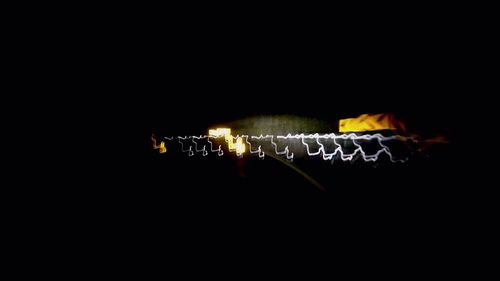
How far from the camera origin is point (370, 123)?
421 centimetres

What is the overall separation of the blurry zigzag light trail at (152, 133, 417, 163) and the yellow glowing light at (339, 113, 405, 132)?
0.13m

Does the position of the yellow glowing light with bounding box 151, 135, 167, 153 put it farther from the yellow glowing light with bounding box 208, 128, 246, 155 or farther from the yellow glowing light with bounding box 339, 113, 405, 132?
the yellow glowing light with bounding box 339, 113, 405, 132

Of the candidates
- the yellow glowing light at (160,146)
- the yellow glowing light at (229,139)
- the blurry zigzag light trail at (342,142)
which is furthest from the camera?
the yellow glowing light at (160,146)

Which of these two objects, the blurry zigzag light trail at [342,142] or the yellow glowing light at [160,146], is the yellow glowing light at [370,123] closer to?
the blurry zigzag light trail at [342,142]

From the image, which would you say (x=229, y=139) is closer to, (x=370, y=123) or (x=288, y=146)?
(x=288, y=146)

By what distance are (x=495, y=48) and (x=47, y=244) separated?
26.5 ft

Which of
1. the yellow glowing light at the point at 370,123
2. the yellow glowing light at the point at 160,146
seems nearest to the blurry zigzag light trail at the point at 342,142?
the yellow glowing light at the point at 370,123

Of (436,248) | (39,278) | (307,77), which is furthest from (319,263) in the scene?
(39,278)

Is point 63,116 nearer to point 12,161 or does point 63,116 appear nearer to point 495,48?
point 12,161

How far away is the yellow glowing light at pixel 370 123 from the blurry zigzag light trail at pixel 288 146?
0.13 meters

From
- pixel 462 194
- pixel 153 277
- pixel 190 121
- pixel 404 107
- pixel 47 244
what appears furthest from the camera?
pixel 190 121

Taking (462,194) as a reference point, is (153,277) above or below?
below

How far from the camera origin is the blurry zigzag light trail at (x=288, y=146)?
4.12 metres

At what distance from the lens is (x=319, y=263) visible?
3.59 metres
